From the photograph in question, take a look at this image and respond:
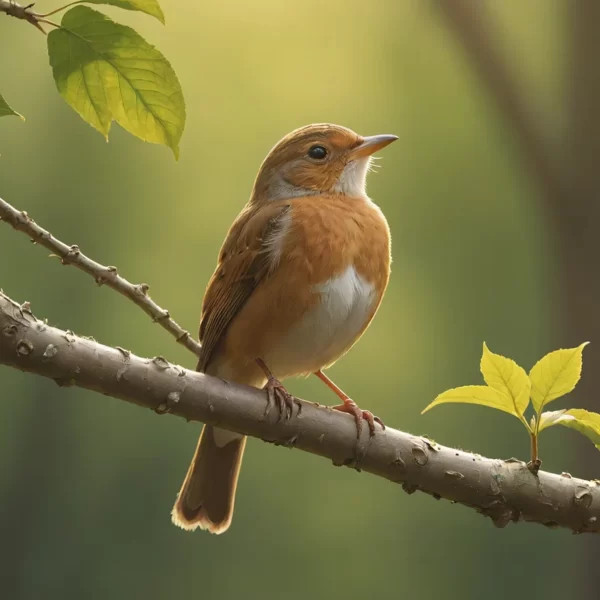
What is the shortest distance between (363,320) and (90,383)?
90 cm

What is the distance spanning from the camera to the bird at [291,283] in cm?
199

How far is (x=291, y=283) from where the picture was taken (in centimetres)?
198

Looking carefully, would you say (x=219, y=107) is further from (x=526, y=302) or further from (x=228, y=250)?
(x=228, y=250)

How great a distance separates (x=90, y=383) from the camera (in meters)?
1.33

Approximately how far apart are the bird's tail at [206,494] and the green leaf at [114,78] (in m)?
1.17

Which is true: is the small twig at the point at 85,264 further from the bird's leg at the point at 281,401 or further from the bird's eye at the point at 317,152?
the bird's eye at the point at 317,152

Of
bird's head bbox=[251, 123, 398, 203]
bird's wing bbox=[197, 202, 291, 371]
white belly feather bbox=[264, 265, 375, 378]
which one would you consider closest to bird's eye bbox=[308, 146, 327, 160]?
bird's head bbox=[251, 123, 398, 203]

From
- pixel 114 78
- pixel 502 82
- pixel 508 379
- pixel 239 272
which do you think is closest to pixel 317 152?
pixel 239 272

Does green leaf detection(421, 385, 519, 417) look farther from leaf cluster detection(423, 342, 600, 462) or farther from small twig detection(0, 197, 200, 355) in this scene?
small twig detection(0, 197, 200, 355)

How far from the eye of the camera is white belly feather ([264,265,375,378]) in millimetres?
1988

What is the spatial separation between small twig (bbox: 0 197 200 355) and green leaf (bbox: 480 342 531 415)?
2.07 ft

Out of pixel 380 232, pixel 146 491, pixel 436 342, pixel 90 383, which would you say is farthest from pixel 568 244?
pixel 90 383

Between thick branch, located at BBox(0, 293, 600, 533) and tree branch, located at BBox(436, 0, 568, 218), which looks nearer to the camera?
thick branch, located at BBox(0, 293, 600, 533)

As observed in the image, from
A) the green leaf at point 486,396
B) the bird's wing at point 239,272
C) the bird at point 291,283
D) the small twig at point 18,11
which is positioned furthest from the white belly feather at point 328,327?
the small twig at point 18,11
